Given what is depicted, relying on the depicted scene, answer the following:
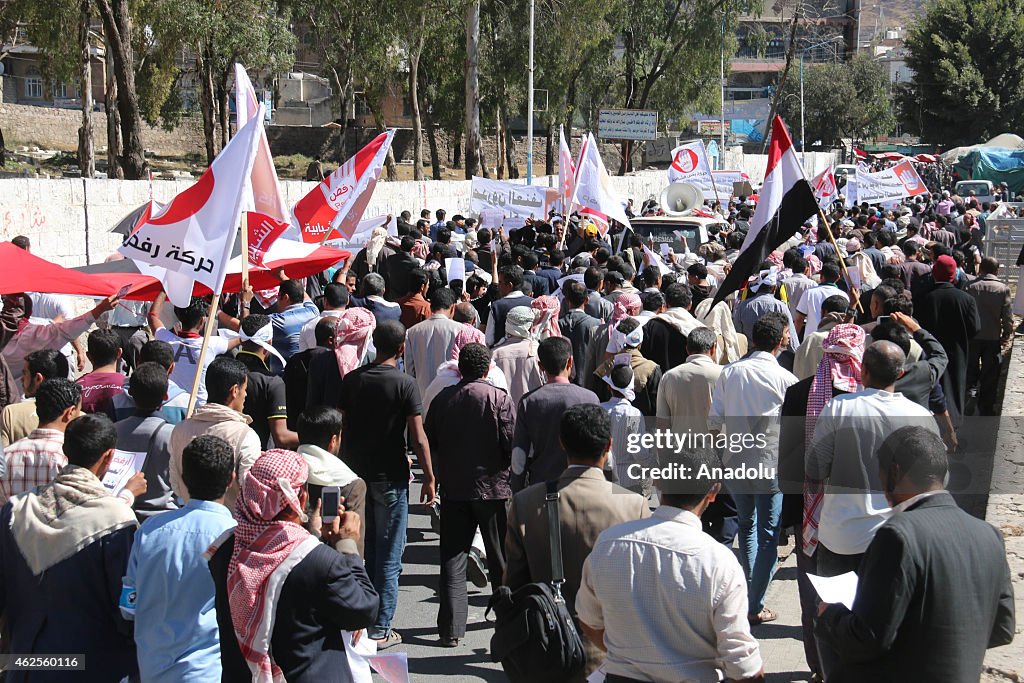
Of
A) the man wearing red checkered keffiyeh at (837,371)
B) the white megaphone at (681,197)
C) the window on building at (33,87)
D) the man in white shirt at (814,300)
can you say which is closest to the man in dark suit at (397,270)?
the man in white shirt at (814,300)

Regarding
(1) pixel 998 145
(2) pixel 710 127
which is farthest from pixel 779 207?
(2) pixel 710 127

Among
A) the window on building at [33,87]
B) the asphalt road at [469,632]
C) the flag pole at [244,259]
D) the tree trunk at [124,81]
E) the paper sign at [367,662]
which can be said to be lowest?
the asphalt road at [469,632]

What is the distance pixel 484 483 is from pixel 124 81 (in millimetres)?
17906

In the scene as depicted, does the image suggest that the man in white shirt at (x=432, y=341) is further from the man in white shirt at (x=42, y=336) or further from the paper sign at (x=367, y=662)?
the paper sign at (x=367, y=662)

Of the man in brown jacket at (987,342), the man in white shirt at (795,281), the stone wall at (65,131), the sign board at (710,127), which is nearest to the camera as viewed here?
the man in white shirt at (795,281)

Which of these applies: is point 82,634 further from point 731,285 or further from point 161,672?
point 731,285

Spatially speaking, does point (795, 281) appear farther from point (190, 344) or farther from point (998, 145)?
point (998, 145)

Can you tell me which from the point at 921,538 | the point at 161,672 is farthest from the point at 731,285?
the point at 161,672

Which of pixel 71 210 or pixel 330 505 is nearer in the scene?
pixel 330 505

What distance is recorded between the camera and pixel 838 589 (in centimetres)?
380

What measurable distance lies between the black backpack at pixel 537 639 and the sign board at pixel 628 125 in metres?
40.7

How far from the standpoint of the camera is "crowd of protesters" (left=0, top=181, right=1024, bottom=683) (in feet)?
11.6

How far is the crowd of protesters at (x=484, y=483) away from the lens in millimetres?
3529

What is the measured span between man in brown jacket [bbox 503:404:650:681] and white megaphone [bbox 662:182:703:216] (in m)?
17.7
